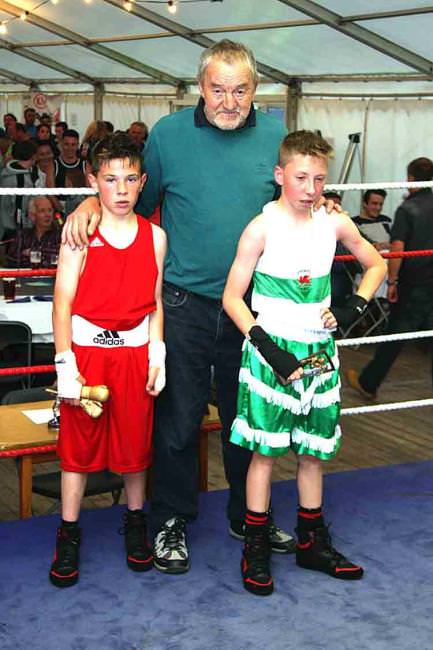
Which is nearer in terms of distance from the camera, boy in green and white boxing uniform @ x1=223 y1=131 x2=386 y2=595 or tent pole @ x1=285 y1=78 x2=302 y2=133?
boy in green and white boxing uniform @ x1=223 y1=131 x2=386 y2=595

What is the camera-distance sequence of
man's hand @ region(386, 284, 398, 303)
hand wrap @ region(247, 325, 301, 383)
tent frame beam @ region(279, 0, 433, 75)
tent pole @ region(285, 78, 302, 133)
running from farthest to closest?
1. tent pole @ region(285, 78, 302, 133)
2. tent frame beam @ region(279, 0, 433, 75)
3. man's hand @ region(386, 284, 398, 303)
4. hand wrap @ region(247, 325, 301, 383)

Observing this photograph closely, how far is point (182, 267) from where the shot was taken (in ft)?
8.57

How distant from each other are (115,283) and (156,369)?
0.80ft

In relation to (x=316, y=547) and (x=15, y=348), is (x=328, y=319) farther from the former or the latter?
(x=15, y=348)

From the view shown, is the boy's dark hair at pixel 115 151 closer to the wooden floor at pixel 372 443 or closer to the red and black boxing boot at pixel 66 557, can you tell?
the red and black boxing boot at pixel 66 557

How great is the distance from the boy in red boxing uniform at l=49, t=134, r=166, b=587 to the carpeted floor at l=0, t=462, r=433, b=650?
97 mm

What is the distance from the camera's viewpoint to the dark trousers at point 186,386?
8.65 ft

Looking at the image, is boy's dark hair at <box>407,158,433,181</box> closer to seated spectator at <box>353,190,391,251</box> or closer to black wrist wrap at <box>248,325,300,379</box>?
seated spectator at <box>353,190,391,251</box>

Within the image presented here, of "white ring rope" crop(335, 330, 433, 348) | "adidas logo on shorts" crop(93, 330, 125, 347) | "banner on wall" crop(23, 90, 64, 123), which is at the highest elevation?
"banner on wall" crop(23, 90, 64, 123)

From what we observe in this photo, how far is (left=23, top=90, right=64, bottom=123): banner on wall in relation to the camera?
49.4 ft

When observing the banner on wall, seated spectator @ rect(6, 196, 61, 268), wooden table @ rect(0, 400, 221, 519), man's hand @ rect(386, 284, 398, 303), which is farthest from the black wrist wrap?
the banner on wall

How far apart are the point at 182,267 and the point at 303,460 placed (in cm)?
60

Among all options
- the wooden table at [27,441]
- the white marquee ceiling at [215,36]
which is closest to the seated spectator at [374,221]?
the white marquee ceiling at [215,36]

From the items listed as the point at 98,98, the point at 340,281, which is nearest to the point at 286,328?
the point at 340,281
